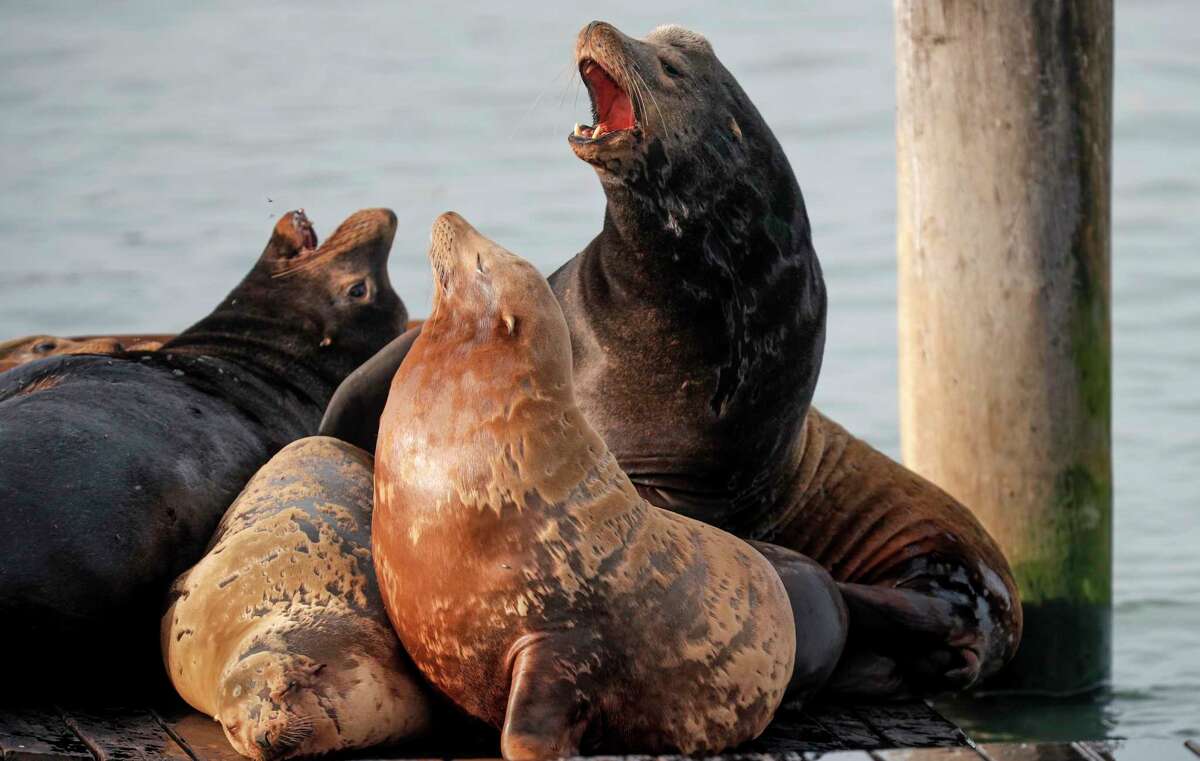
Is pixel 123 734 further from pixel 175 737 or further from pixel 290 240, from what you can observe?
pixel 290 240

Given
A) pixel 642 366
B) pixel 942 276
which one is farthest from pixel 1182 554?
Answer: pixel 642 366

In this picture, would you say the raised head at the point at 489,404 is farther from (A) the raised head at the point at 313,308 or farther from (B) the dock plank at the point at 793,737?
(A) the raised head at the point at 313,308

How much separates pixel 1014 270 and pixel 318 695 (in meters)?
3.01

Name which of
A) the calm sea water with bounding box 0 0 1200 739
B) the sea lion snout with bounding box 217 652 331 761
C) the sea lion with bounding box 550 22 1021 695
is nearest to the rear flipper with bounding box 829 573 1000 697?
the sea lion with bounding box 550 22 1021 695

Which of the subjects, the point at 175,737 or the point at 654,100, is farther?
the point at 654,100

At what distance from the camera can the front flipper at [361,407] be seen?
4.47 m

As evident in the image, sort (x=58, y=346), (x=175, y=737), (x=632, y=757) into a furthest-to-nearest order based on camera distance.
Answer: (x=58, y=346)
(x=175, y=737)
(x=632, y=757)

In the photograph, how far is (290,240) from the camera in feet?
18.1

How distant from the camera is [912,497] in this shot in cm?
492

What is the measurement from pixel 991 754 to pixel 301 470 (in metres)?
1.57

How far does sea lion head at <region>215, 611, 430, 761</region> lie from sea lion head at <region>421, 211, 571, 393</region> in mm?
587

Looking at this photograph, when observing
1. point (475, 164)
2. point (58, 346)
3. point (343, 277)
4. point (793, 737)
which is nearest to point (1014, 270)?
point (343, 277)

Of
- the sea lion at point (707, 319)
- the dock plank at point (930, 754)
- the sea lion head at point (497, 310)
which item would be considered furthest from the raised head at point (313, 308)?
the dock plank at point (930, 754)

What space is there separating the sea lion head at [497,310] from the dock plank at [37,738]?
0.99 meters
